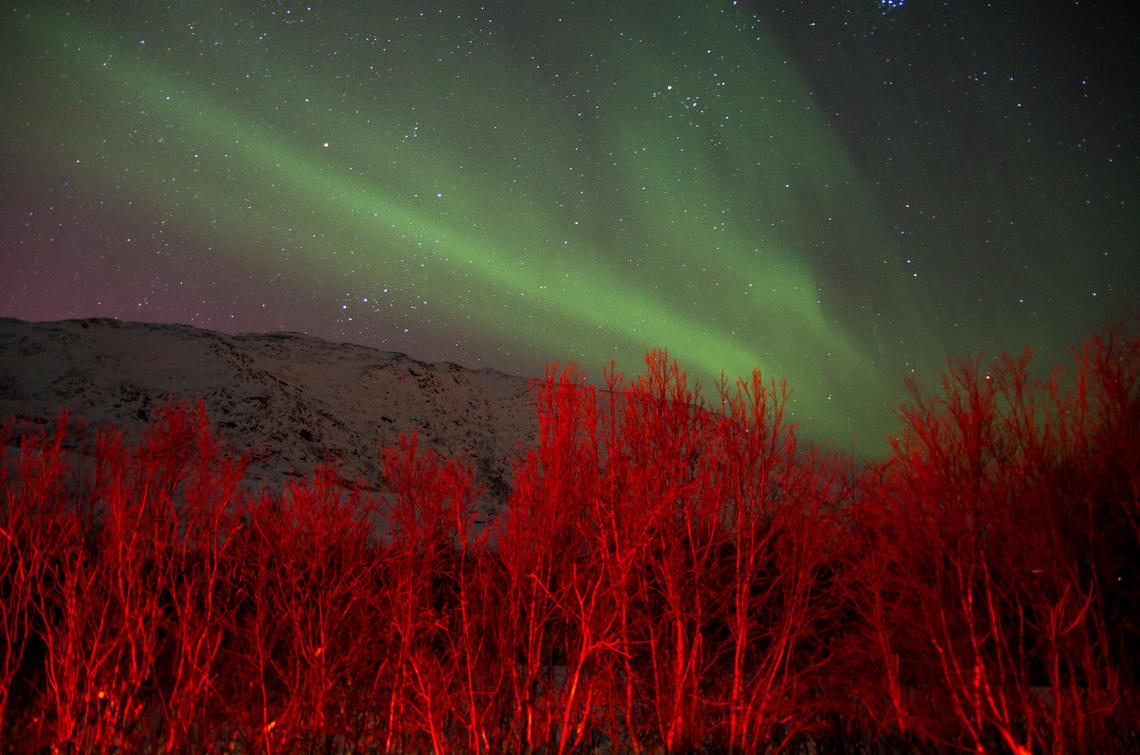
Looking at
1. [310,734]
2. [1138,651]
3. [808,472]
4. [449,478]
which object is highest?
[808,472]

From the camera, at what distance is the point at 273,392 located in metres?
49.9

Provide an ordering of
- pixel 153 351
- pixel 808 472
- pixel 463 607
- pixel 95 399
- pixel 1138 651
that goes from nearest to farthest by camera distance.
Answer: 1. pixel 463 607
2. pixel 808 472
3. pixel 1138 651
4. pixel 95 399
5. pixel 153 351

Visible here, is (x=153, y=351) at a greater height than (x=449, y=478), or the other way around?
(x=153, y=351)

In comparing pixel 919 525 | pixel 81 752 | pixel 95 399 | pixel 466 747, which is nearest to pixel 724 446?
pixel 919 525

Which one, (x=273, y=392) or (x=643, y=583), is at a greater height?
(x=273, y=392)

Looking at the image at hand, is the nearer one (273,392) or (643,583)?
(643,583)

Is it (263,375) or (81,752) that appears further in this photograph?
(263,375)

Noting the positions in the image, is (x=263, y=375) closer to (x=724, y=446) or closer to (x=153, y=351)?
(x=153, y=351)

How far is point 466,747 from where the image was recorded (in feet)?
33.7

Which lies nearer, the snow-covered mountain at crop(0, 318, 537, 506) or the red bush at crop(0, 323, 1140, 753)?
the red bush at crop(0, 323, 1140, 753)

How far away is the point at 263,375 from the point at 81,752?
46170 mm

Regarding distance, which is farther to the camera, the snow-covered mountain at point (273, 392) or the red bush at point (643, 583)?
the snow-covered mountain at point (273, 392)

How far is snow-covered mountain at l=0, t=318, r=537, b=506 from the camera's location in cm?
4406

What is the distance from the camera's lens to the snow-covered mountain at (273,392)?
44.1m
